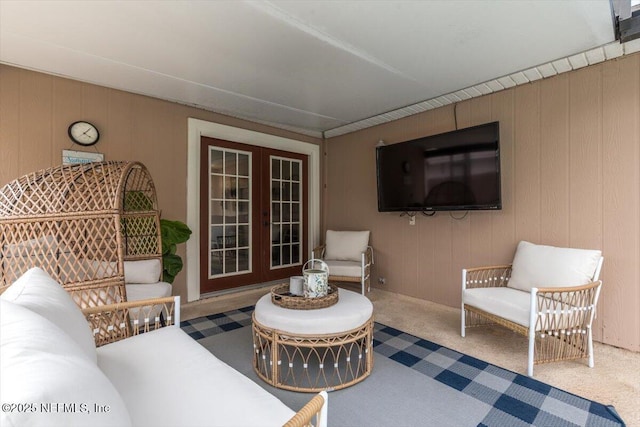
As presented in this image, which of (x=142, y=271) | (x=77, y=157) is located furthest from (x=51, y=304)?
(x=77, y=157)

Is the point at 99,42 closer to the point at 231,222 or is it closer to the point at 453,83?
the point at 231,222

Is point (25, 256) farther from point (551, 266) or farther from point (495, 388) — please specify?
point (551, 266)

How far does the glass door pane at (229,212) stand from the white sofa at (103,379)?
2.37 m

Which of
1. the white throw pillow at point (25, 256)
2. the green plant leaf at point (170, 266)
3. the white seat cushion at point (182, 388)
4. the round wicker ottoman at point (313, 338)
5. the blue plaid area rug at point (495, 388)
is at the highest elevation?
the white throw pillow at point (25, 256)

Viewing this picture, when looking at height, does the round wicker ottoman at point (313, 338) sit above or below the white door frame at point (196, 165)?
below

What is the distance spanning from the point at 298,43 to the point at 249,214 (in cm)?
244

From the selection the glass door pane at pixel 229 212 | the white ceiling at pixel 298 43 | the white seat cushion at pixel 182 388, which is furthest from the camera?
the glass door pane at pixel 229 212

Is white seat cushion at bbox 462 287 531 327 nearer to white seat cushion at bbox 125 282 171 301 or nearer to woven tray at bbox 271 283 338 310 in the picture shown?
woven tray at bbox 271 283 338 310

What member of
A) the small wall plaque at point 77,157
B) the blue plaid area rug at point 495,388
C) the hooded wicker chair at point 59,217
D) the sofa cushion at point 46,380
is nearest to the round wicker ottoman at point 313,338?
the blue plaid area rug at point 495,388

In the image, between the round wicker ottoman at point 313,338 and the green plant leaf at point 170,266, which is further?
the green plant leaf at point 170,266

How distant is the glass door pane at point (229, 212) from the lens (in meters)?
3.85

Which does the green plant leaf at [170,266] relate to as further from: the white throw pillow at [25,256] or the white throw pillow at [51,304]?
the white throw pillow at [51,304]

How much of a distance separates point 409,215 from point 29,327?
3630 mm

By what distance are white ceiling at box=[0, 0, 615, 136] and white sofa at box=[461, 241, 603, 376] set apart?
1.67m
